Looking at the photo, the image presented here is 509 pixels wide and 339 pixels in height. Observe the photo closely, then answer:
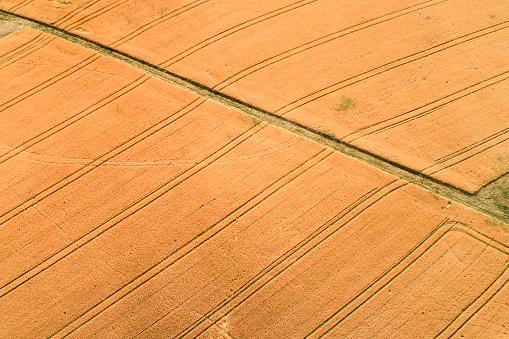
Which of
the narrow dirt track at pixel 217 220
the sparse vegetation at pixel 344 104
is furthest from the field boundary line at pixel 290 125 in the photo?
the sparse vegetation at pixel 344 104

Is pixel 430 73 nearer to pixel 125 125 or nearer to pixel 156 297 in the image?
pixel 125 125

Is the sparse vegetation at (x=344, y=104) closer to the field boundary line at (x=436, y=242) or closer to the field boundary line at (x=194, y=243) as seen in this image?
the field boundary line at (x=194, y=243)

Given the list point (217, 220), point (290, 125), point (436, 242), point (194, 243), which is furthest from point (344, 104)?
point (194, 243)

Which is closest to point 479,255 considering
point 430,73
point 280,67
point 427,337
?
point 427,337

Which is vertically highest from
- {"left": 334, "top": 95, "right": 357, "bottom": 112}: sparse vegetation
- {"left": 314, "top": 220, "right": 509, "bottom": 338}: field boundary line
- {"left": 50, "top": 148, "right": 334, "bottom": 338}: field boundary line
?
{"left": 334, "top": 95, "right": 357, "bottom": 112}: sparse vegetation

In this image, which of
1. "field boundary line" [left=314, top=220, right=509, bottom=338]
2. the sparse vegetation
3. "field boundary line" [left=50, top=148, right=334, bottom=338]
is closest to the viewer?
"field boundary line" [left=314, top=220, right=509, bottom=338]

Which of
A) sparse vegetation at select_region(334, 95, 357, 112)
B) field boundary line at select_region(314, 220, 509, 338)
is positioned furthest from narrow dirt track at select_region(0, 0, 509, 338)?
sparse vegetation at select_region(334, 95, 357, 112)

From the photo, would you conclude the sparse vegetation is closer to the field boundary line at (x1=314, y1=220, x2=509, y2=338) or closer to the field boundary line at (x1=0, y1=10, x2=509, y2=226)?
the field boundary line at (x1=0, y1=10, x2=509, y2=226)
